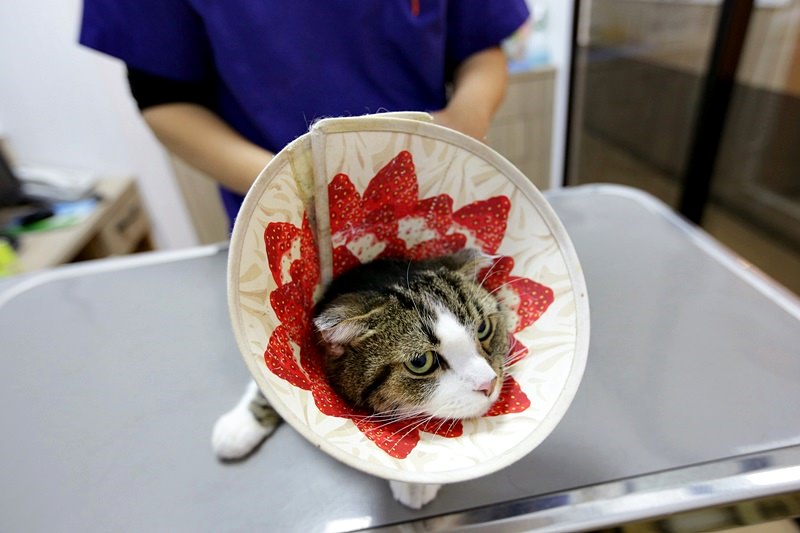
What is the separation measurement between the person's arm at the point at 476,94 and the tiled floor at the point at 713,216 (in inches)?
58.1

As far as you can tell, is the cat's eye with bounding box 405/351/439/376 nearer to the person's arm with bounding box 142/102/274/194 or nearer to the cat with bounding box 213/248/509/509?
the cat with bounding box 213/248/509/509

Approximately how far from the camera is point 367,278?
45 cm

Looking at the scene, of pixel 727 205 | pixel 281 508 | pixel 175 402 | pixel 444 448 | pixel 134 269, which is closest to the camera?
pixel 444 448

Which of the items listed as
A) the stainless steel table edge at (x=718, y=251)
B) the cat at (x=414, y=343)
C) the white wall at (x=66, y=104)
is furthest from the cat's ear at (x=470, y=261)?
the white wall at (x=66, y=104)

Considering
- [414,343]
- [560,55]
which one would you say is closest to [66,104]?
[414,343]

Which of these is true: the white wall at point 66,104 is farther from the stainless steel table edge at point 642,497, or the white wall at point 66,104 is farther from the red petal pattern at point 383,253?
the stainless steel table edge at point 642,497

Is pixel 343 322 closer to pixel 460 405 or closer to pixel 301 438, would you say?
pixel 460 405

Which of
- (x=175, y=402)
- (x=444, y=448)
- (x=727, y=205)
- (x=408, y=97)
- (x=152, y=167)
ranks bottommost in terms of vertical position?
(x=727, y=205)

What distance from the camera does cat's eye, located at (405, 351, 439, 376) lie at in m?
0.40

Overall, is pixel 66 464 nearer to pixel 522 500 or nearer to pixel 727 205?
pixel 522 500

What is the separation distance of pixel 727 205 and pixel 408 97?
165cm

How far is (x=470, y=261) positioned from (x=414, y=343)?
0.11m

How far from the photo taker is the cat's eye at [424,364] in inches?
15.8

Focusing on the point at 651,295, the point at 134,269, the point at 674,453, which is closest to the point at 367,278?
the point at 674,453
